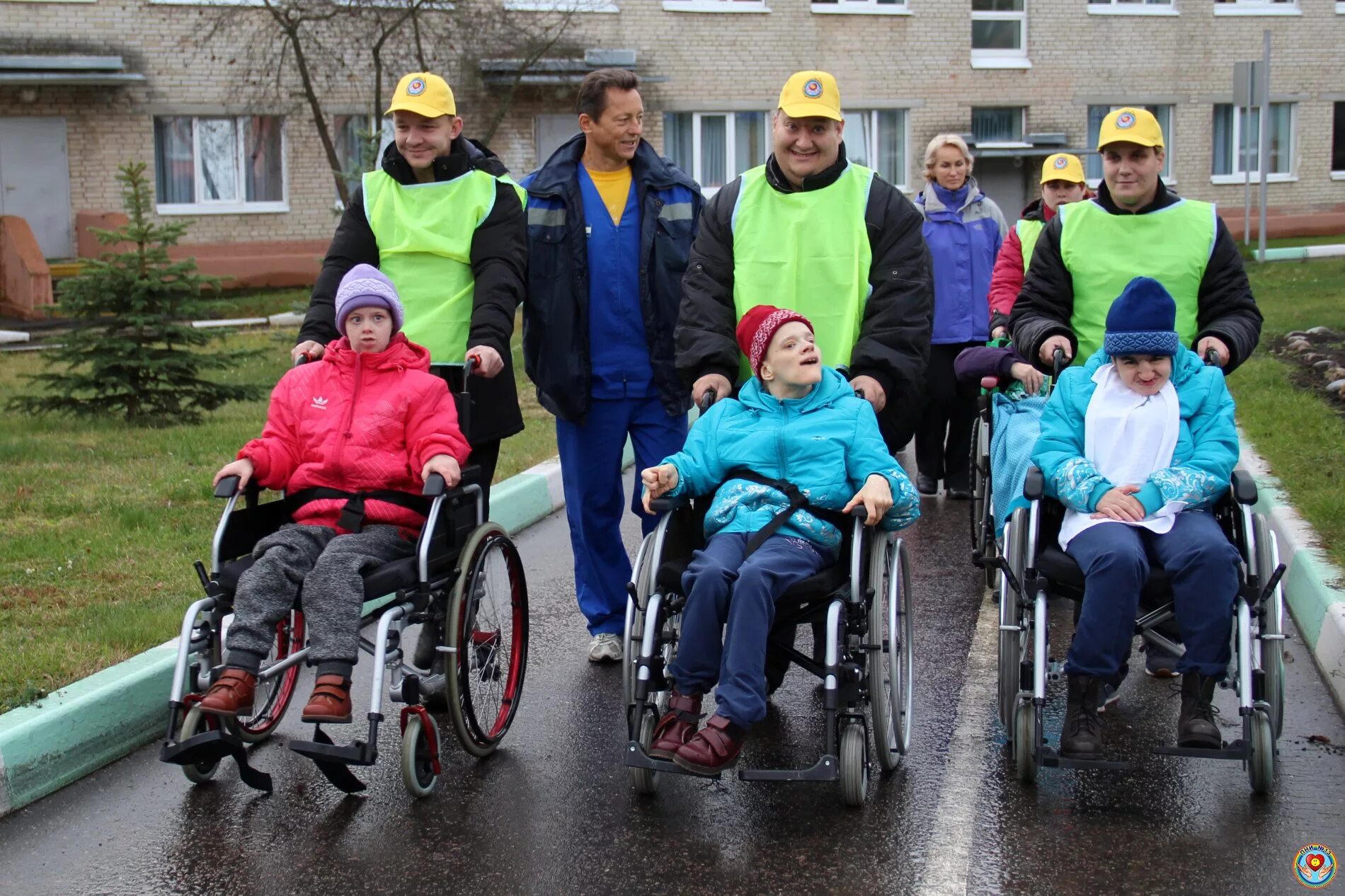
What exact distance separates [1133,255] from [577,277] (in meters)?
2.13

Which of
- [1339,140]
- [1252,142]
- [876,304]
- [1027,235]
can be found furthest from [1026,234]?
[1339,140]

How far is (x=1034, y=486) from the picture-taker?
4.92m

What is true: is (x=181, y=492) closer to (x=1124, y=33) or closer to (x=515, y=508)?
(x=515, y=508)

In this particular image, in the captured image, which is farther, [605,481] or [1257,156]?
[1257,156]

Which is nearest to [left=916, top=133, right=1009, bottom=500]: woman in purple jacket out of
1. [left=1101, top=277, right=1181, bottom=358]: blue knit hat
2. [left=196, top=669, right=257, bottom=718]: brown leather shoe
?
[left=1101, top=277, right=1181, bottom=358]: blue knit hat

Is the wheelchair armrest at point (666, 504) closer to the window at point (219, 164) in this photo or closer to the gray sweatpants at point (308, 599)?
the gray sweatpants at point (308, 599)

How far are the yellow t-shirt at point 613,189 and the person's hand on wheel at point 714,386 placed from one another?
111 centimetres

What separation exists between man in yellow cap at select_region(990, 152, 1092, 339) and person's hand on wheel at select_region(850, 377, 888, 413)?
210 centimetres

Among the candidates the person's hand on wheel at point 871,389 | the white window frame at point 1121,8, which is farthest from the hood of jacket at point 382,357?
the white window frame at point 1121,8

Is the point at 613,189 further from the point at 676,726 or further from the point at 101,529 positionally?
the point at 101,529

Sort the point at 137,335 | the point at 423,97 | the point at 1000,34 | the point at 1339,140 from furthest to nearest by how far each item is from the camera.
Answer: the point at 1339,140
the point at 1000,34
the point at 137,335
the point at 423,97

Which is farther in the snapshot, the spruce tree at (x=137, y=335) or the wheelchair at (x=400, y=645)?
the spruce tree at (x=137, y=335)

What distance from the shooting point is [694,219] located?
6250 mm

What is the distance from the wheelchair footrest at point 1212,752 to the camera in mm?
4492
